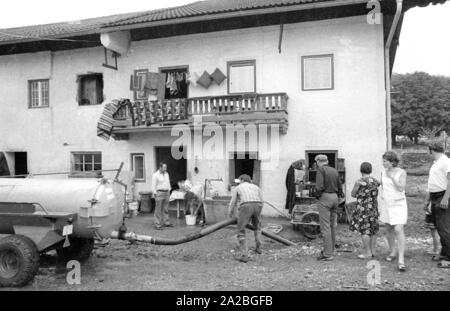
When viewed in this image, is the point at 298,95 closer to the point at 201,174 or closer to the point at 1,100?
the point at 201,174

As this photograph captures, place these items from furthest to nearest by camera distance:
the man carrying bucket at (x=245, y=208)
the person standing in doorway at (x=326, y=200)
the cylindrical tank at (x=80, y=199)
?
the man carrying bucket at (x=245, y=208) → the person standing in doorway at (x=326, y=200) → the cylindrical tank at (x=80, y=199)

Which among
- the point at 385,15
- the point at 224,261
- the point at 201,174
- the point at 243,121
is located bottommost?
the point at 224,261

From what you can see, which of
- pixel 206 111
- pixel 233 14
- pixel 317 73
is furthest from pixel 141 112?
pixel 317 73

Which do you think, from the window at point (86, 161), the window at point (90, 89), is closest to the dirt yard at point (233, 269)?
the window at point (86, 161)

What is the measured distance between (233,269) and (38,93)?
12.7 m

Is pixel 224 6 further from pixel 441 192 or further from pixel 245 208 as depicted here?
pixel 441 192

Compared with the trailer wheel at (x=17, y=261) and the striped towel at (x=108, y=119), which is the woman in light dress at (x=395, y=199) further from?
the striped towel at (x=108, y=119)

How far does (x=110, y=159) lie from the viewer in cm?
1521

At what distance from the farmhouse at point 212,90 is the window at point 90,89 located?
0.04 m

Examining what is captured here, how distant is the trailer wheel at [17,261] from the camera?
21.2ft

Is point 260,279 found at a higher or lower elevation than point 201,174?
lower

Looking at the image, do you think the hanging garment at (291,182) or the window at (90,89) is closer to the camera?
the hanging garment at (291,182)
